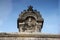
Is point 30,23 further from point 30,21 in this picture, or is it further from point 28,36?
point 28,36

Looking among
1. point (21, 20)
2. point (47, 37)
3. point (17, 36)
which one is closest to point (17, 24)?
point (21, 20)

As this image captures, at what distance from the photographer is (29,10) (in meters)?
10.9

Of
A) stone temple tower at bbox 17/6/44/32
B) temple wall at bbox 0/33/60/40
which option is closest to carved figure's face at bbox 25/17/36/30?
stone temple tower at bbox 17/6/44/32

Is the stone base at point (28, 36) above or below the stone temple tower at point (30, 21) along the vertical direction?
below

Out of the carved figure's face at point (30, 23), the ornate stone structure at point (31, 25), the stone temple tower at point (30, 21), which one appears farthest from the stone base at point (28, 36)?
the carved figure's face at point (30, 23)

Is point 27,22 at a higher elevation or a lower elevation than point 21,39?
higher

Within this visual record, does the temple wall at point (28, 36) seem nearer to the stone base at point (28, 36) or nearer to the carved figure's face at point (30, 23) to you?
the stone base at point (28, 36)

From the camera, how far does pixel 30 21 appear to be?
10766 mm

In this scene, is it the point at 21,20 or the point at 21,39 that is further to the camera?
the point at 21,20

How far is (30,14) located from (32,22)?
0.49 meters

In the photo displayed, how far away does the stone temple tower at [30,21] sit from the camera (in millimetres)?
10562

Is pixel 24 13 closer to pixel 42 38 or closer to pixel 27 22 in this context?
pixel 27 22

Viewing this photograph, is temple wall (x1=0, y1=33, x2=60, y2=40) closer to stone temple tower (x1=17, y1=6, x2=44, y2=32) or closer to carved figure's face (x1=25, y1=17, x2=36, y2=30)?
stone temple tower (x1=17, y1=6, x2=44, y2=32)

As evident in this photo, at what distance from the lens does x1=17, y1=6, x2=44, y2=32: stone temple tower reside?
1056 cm
